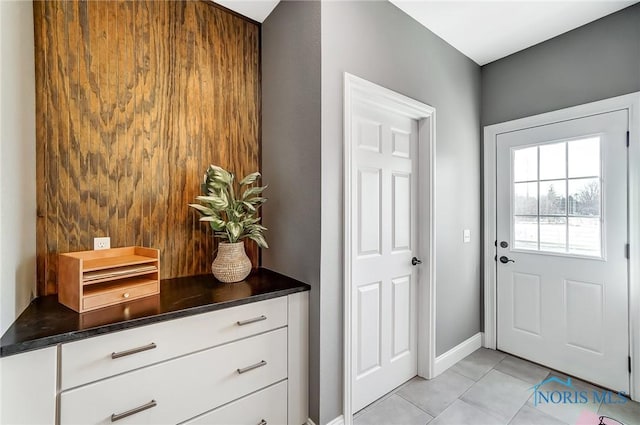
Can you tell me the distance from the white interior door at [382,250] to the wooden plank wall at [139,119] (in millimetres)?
806

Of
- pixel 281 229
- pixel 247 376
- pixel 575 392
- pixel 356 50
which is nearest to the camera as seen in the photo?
pixel 247 376

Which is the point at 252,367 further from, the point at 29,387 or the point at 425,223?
the point at 425,223

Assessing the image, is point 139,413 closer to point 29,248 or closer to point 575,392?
point 29,248

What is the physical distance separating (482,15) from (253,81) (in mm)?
1754

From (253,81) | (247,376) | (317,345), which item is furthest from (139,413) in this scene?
(253,81)

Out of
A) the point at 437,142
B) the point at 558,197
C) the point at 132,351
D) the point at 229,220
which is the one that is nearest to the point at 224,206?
the point at 229,220

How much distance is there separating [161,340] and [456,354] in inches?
91.1

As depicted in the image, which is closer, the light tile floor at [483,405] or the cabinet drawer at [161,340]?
the cabinet drawer at [161,340]

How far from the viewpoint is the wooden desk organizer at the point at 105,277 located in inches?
46.4

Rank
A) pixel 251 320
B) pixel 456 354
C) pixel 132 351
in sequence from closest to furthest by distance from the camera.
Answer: pixel 132 351 < pixel 251 320 < pixel 456 354

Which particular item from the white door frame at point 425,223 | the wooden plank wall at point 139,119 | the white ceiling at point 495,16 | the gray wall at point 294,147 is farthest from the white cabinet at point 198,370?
the white ceiling at point 495,16

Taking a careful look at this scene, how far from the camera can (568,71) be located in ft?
7.21

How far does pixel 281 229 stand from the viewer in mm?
1826

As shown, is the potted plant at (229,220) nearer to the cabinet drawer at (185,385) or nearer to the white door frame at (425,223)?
the cabinet drawer at (185,385)
